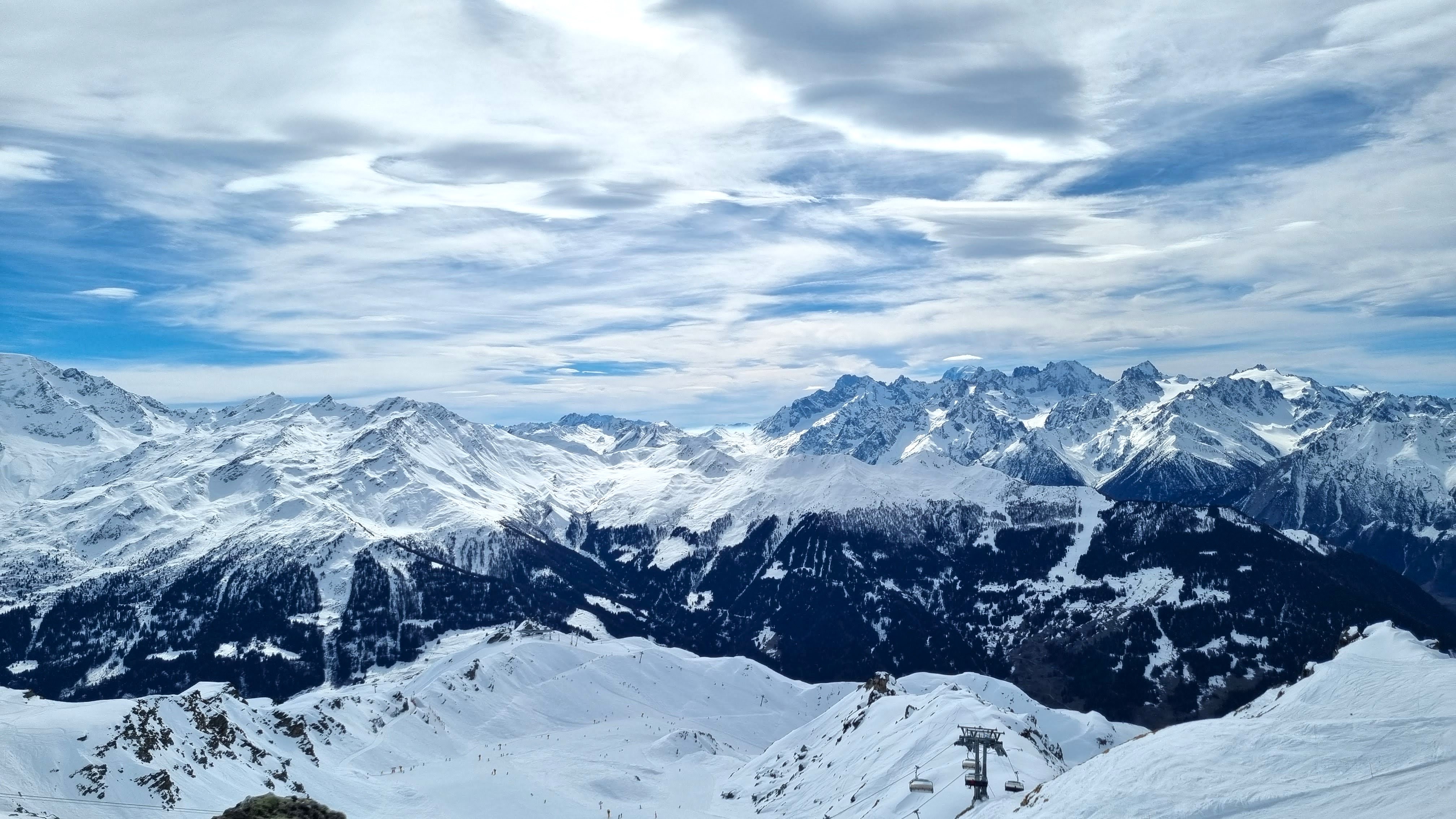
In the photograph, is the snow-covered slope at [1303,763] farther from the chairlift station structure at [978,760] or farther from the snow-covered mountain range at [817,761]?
the chairlift station structure at [978,760]

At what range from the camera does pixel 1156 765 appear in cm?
6456

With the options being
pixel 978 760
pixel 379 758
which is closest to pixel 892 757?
pixel 978 760

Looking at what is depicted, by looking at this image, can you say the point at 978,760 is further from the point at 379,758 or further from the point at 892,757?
the point at 379,758

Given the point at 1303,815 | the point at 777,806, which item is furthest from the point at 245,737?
the point at 1303,815

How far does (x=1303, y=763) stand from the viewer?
5897cm

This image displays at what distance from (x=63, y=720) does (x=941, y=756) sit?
3993 inches

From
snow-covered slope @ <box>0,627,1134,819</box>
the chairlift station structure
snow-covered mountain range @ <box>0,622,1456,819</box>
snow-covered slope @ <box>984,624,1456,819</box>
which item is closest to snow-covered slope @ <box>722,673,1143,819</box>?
snow-covered mountain range @ <box>0,622,1456,819</box>

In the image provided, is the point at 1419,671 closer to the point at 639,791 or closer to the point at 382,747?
the point at 639,791

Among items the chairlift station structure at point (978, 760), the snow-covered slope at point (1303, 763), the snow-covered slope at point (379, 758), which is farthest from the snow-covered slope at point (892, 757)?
the snow-covered slope at point (1303, 763)

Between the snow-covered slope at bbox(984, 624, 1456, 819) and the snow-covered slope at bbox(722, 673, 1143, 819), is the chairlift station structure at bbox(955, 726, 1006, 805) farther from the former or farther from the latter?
the snow-covered slope at bbox(984, 624, 1456, 819)

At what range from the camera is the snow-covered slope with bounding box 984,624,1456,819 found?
53.4 metres

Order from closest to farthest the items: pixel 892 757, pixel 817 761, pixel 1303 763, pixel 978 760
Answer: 1. pixel 1303 763
2. pixel 978 760
3. pixel 892 757
4. pixel 817 761

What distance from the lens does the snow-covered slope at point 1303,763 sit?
175ft

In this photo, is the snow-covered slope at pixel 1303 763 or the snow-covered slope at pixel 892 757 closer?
the snow-covered slope at pixel 1303 763
